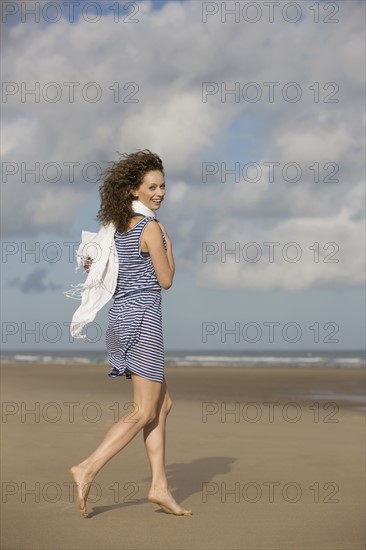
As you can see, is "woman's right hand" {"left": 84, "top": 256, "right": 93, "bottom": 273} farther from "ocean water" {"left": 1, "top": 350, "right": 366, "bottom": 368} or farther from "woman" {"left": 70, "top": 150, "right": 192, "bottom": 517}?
"ocean water" {"left": 1, "top": 350, "right": 366, "bottom": 368}

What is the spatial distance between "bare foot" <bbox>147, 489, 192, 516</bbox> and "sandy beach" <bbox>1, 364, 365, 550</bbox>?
6 centimetres

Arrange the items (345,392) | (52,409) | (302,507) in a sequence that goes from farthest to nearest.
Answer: (345,392), (52,409), (302,507)

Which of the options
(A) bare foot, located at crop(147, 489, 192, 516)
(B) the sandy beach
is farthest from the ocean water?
(A) bare foot, located at crop(147, 489, 192, 516)

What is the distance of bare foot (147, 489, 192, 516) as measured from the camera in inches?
203

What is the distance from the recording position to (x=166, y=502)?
5.21 metres

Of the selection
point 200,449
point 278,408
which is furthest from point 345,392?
point 200,449

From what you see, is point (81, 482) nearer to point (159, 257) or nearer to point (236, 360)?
point (159, 257)

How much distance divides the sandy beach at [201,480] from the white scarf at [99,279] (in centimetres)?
128

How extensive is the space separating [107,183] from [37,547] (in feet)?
7.41

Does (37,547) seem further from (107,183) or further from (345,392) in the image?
(345,392)

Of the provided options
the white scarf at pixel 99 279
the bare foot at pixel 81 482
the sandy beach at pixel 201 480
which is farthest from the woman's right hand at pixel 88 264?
the sandy beach at pixel 201 480

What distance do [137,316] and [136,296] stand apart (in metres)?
0.14

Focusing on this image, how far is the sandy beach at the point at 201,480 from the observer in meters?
4.88

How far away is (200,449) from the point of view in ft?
27.3
